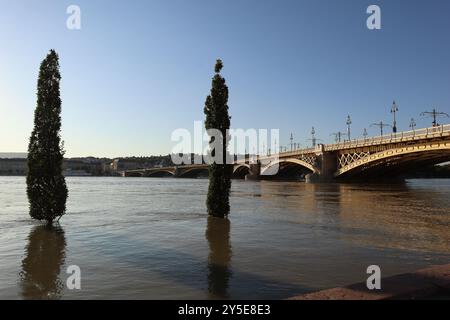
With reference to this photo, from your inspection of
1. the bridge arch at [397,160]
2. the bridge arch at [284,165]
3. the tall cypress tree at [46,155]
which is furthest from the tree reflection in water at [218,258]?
the bridge arch at [284,165]

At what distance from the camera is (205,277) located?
9.41m

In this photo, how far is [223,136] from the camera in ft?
68.9

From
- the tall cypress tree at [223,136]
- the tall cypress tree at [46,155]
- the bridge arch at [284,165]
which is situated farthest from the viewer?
the bridge arch at [284,165]

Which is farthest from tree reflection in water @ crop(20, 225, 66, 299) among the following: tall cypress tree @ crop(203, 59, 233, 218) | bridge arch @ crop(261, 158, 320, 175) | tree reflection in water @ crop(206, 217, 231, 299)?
bridge arch @ crop(261, 158, 320, 175)

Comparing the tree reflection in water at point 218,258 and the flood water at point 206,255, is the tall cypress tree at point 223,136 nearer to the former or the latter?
the flood water at point 206,255

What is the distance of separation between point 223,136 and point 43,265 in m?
11.9

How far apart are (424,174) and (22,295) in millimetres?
183641

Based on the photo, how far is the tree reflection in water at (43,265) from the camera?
27.4 feet

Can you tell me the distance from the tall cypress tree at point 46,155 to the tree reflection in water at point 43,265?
1912 mm

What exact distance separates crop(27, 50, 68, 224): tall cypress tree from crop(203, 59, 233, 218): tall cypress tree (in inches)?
284

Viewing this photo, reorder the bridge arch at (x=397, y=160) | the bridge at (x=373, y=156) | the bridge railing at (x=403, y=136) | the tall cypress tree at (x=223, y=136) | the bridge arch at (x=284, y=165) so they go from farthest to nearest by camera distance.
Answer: the bridge arch at (x=284, y=165) → the bridge arch at (x=397, y=160) → the bridge at (x=373, y=156) → the bridge railing at (x=403, y=136) → the tall cypress tree at (x=223, y=136)

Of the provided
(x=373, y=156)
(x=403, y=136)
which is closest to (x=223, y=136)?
(x=403, y=136)
